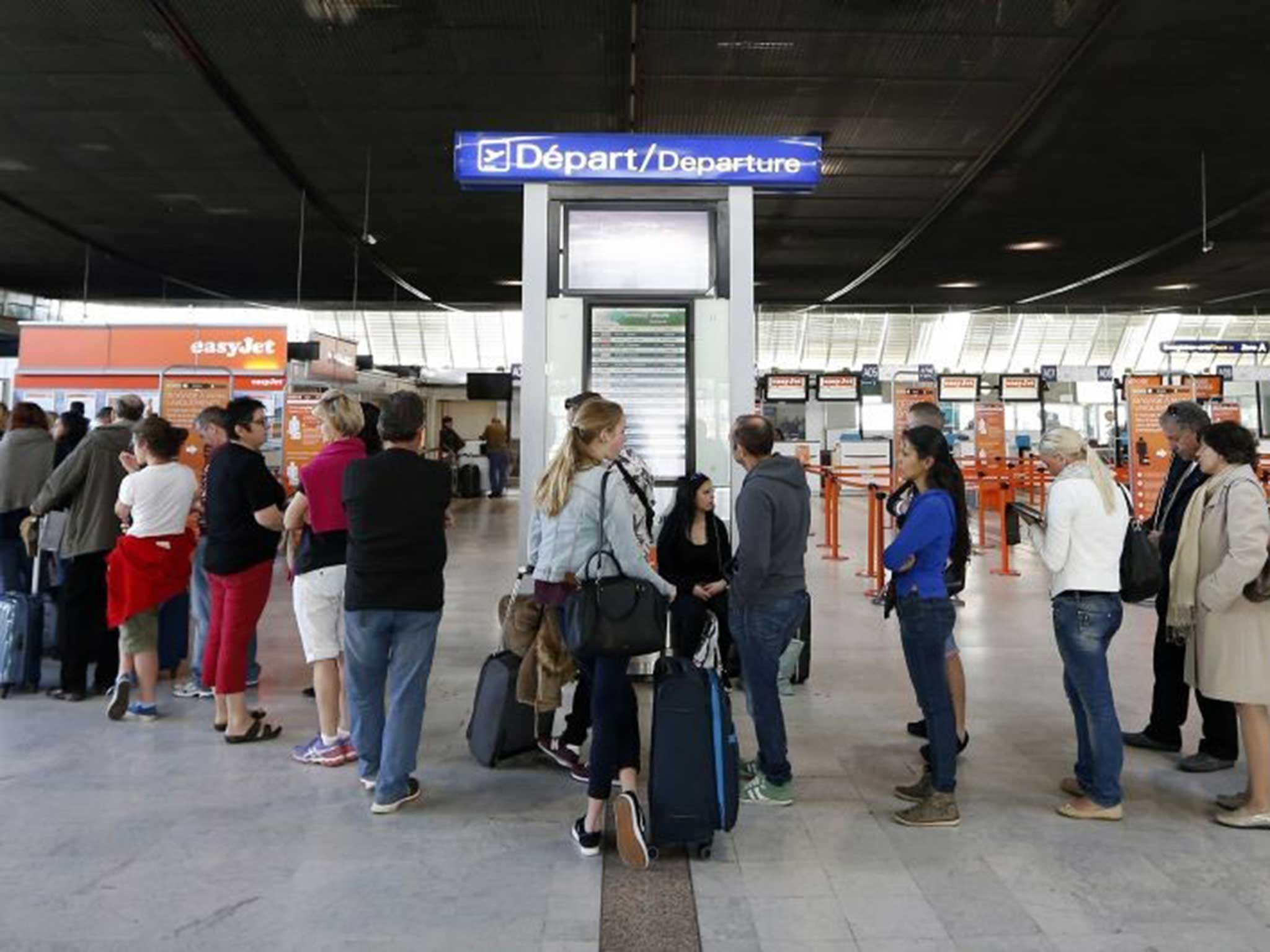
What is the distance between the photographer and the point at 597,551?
264cm

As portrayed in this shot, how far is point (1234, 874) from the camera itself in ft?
8.51

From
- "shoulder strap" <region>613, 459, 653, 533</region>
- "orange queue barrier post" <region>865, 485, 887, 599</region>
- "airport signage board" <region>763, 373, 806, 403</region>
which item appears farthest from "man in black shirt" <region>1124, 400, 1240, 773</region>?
"airport signage board" <region>763, 373, 806, 403</region>

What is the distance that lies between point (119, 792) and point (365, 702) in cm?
102

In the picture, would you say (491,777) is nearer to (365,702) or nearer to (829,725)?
(365,702)

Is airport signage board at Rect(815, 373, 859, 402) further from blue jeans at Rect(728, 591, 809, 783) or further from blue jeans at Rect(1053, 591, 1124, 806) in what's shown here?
blue jeans at Rect(728, 591, 809, 783)

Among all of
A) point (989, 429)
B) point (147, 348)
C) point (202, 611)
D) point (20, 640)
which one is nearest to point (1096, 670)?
point (202, 611)

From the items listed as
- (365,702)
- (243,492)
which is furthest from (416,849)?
(243,492)

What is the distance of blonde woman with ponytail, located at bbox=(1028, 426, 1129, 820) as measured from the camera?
2900 millimetres

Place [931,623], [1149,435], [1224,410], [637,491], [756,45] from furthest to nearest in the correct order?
[1224,410] < [1149,435] < [756,45] < [931,623] < [637,491]

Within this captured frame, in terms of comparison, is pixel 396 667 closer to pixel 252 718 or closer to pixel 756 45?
pixel 252 718

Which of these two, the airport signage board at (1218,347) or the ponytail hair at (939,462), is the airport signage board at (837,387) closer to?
the airport signage board at (1218,347)

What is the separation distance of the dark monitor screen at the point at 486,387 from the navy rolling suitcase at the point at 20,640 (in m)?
13.9

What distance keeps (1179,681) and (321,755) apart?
3793 mm

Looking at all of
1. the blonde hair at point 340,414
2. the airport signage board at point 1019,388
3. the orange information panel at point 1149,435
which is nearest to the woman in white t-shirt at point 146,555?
the blonde hair at point 340,414
